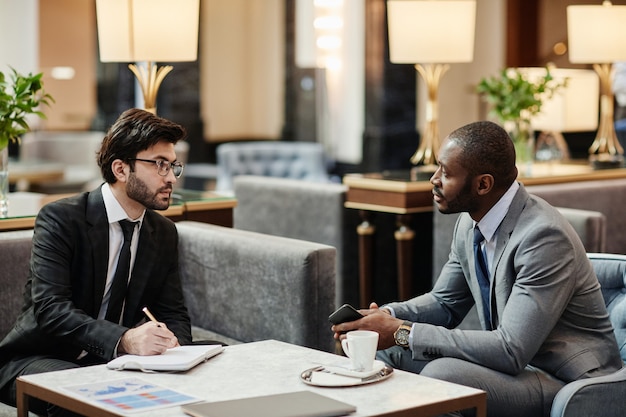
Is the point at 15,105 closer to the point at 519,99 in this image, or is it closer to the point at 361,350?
the point at 361,350

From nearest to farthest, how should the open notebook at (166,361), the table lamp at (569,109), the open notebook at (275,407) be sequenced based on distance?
the open notebook at (275,407), the open notebook at (166,361), the table lamp at (569,109)

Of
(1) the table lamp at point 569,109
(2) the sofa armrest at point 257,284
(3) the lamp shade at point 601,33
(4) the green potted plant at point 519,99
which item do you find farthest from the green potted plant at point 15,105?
(1) the table lamp at point 569,109

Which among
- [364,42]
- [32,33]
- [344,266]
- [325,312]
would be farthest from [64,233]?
[32,33]

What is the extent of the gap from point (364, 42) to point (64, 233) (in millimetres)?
6774

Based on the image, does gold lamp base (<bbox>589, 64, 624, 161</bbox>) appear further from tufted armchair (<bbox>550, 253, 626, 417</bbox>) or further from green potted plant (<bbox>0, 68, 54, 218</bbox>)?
tufted armchair (<bbox>550, 253, 626, 417</bbox>)

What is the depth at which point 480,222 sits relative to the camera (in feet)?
9.88

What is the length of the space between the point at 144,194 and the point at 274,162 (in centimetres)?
581

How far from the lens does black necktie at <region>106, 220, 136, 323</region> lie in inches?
127

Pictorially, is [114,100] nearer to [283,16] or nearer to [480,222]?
[283,16]

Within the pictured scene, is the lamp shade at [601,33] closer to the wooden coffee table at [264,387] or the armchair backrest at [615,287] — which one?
the armchair backrest at [615,287]

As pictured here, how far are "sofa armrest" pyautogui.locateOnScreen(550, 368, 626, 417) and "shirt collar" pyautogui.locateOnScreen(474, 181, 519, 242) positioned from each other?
47 cm

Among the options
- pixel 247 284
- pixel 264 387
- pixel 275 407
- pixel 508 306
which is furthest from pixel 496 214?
pixel 247 284

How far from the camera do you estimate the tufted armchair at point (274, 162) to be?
884 cm

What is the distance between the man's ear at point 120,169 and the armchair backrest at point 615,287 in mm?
1402
